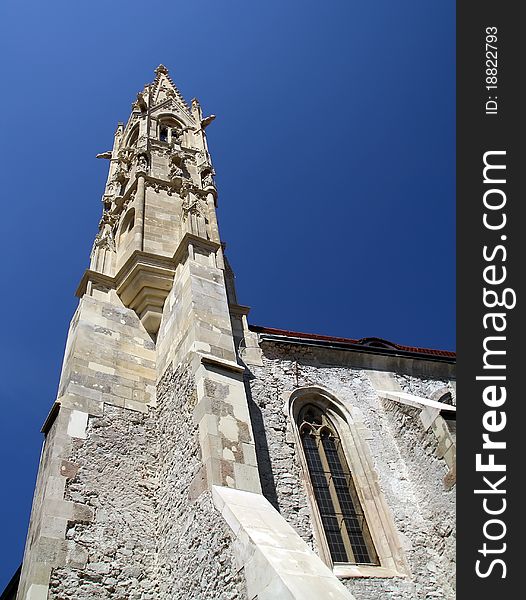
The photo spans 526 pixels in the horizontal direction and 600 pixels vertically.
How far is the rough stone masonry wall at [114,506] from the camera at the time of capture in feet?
23.1

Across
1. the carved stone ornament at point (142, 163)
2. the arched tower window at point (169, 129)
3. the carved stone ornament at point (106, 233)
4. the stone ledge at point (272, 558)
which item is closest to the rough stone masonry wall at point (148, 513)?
the stone ledge at point (272, 558)

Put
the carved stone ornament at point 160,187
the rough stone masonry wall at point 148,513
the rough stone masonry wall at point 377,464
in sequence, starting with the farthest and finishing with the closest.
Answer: the carved stone ornament at point 160,187 → the rough stone masonry wall at point 377,464 → the rough stone masonry wall at point 148,513

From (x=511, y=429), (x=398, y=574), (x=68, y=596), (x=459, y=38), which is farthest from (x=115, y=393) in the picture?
(x=459, y=38)

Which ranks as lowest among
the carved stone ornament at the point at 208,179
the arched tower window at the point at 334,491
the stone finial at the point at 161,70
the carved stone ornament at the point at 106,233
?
the arched tower window at the point at 334,491

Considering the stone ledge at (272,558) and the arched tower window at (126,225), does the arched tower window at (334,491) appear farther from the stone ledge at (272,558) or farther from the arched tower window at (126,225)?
the arched tower window at (126,225)

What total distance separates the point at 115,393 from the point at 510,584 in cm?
694

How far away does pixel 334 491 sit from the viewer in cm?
943

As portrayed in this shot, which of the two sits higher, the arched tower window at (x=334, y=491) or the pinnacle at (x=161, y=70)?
the pinnacle at (x=161, y=70)

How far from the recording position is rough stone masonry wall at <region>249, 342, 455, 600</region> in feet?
26.8

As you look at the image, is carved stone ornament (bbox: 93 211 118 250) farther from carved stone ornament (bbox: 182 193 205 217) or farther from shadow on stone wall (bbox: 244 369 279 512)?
shadow on stone wall (bbox: 244 369 279 512)

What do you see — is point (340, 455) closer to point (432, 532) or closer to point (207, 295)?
point (432, 532)

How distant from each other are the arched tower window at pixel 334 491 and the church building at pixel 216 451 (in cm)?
4

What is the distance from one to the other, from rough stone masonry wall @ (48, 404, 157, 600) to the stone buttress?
0.02 meters

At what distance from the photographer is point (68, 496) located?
7.64m
